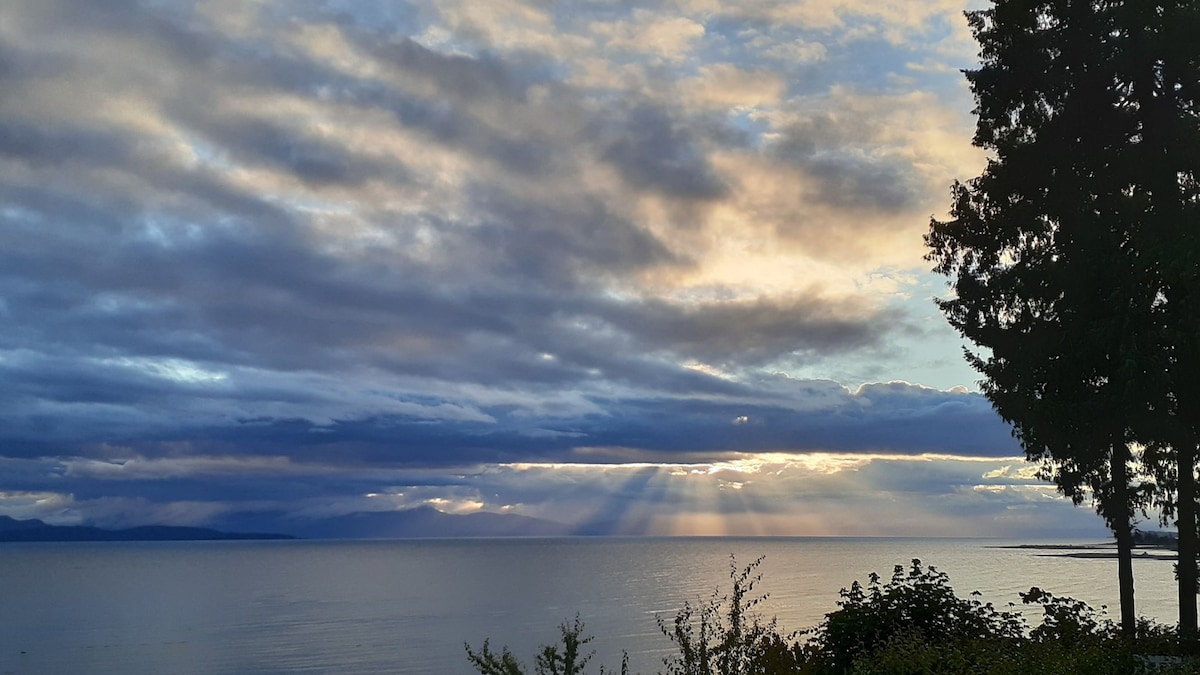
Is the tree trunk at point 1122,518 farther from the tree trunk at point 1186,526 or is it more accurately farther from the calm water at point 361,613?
the calm water at point 361,613

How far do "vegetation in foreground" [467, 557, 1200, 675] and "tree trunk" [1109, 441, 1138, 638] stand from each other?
5.04 feet

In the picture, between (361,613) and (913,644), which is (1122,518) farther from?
(361,613)

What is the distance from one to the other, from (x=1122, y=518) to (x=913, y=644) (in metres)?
11.1

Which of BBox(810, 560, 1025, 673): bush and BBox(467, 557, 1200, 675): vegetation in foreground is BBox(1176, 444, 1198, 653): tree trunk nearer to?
BBox(467, 557, 1200, 675): vegetation in foreground

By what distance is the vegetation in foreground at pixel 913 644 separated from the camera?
12562 millimetres

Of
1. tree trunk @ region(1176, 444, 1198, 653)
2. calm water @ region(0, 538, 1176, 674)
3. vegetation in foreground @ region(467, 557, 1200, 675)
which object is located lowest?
calm water @ region(0, 538, 1176, 674)

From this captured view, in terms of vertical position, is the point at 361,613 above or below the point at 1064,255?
below

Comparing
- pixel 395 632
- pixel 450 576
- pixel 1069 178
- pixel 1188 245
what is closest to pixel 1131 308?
pixel 1188 245

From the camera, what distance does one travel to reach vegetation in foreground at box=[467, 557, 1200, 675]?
495 inches

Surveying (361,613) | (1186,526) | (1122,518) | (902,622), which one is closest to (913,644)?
(902,622)

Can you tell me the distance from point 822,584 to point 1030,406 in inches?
3849

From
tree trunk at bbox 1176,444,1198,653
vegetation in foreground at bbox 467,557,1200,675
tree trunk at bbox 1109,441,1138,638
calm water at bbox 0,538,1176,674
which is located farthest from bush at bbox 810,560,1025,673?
calm water at bbox 0,538,1176,674

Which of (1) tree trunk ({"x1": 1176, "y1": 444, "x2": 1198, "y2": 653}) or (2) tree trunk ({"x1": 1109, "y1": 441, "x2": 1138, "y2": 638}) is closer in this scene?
(1) tree trunk ({"x1": 1176, "y1": 444, "x2": 1198, "y2": 653})

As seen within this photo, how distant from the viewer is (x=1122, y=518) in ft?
71.1
